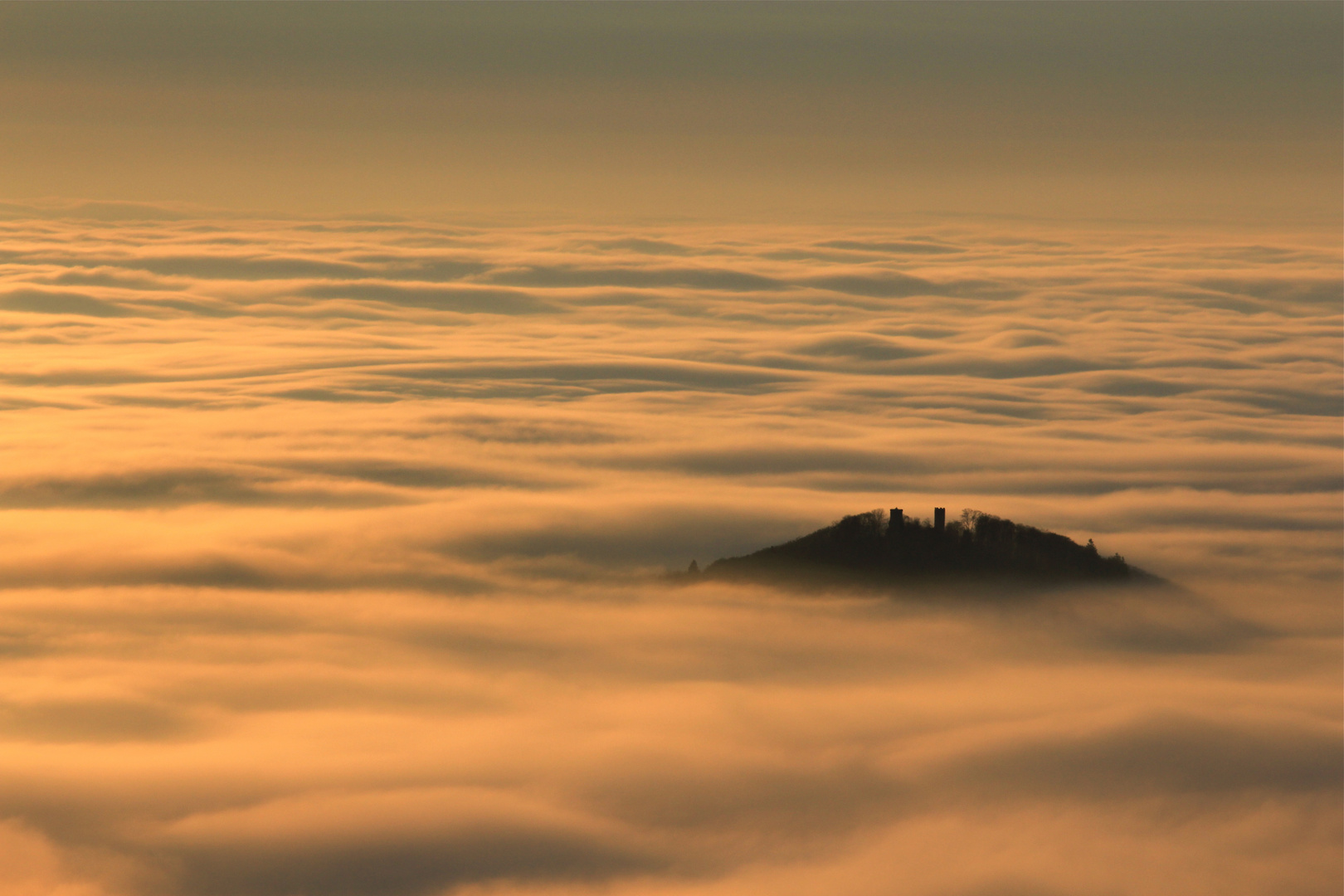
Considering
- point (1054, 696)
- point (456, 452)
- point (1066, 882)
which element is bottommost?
point (1066, 882)

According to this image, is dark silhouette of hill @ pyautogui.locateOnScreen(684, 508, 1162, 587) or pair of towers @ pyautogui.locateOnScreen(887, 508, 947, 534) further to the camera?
pair of towers @ pyautogui.locateOnScreen(887, 508, 947, 534)

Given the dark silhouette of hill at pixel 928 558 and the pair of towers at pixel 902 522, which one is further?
the pair of towers at pixel 902 522

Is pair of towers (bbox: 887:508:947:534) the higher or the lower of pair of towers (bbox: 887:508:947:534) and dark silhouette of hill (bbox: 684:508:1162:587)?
the higher

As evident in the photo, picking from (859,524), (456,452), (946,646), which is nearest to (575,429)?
(456,452)

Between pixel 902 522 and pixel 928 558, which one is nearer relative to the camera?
pixel 928 558

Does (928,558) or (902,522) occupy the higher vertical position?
(902,522)

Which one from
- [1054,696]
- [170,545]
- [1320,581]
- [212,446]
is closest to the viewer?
[1054,696]

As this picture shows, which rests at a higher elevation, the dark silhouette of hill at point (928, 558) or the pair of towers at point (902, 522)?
the pair of towers at point (902, 522)

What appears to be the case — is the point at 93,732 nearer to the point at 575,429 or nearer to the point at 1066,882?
the point at 1066,882
